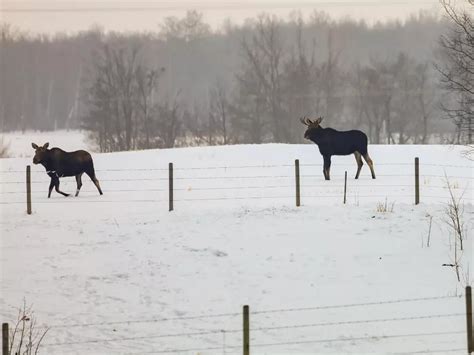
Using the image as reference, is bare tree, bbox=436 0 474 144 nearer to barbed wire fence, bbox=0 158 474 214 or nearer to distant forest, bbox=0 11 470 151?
barbed wire fence, bbox=0 158 474 214

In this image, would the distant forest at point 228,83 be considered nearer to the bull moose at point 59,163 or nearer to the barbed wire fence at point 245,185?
the barbed wire fence at point 245,185

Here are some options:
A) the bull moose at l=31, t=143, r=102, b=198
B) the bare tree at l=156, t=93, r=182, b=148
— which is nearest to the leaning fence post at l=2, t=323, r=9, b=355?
the bull moose at l=31, t=143, r=102, b=198

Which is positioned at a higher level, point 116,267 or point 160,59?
point 160,59

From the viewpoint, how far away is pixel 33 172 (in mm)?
28250

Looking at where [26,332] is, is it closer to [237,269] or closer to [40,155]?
[237,269]

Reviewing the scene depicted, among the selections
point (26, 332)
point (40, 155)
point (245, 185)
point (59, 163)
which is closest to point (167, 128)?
point (245, 185)

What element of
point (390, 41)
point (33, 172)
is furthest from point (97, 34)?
point (33, 172)

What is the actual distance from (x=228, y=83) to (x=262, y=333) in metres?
93.5

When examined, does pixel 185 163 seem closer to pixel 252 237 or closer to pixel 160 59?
pixel 252 237

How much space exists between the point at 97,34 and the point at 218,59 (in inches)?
748

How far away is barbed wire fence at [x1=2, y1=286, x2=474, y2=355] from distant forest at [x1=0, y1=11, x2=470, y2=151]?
61.2ft

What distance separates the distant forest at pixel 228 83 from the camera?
219 ft

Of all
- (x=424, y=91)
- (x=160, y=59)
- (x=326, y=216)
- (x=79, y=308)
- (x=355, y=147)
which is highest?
(x=160, y=59)

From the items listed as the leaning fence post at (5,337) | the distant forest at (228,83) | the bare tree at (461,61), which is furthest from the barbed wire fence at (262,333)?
the distant forest at (228,83)
